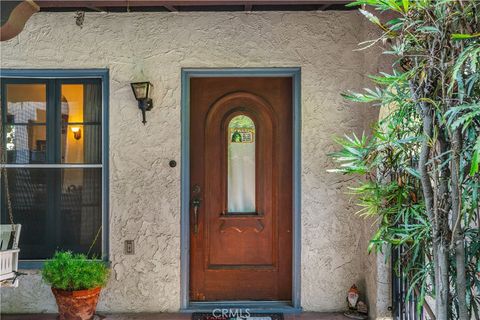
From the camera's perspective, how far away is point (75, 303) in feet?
12.5

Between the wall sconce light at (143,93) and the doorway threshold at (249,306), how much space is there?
1884 mm

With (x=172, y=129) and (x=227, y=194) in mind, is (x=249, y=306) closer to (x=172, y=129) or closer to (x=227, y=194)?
(x=227, y=194)

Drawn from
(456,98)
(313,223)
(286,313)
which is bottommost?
(286,313)

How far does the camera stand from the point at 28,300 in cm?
429

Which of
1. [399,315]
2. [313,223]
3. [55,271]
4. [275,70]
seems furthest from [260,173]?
[55,271]

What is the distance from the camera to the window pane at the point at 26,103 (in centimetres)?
439

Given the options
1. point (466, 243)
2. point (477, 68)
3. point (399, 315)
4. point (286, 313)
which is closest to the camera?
point (477, 68)

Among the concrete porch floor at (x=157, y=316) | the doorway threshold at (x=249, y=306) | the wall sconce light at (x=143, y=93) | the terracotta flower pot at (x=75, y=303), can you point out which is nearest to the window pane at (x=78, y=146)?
the wall sconce light at (x=143, y=93)

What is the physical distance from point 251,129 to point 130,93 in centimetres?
124

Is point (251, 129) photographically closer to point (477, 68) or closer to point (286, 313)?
point (286, 313)

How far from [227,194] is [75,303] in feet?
5.57

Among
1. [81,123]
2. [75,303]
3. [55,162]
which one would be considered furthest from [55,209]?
[75,303]

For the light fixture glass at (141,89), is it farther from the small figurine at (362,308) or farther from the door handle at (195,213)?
the small figurine at (362,308)

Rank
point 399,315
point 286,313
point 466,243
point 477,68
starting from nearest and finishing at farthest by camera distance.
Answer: point 477,68 < point 466,243 < point 399,315 < point 286,313
